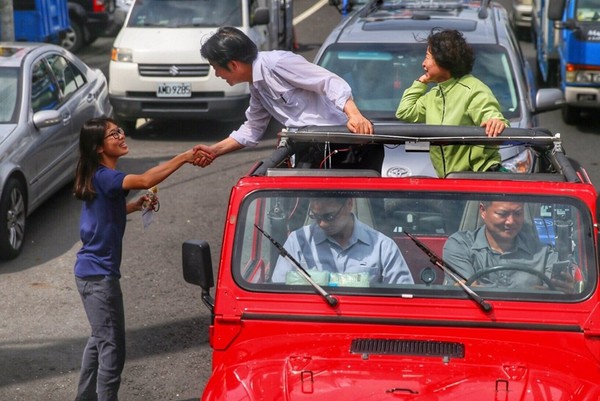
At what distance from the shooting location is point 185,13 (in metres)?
14.5

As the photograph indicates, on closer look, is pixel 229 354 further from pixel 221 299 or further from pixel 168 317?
pixel 168 317

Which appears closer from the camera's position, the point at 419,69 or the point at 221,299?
the point at 221,299

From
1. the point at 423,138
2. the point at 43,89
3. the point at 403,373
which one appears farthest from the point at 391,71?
the point at 403,373

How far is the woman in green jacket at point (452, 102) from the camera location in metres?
5.55

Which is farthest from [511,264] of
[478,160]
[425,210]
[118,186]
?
[118,186]

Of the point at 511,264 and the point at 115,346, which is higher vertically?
the point at 511,264

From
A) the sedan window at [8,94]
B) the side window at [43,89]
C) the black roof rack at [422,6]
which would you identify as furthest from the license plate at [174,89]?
the sedan window at [8,94]

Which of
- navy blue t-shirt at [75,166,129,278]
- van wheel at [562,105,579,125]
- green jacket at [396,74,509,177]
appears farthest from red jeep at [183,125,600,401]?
van wheel at [562,105,579,125]

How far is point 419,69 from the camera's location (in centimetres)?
914

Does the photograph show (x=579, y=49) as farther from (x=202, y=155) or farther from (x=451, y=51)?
(x=202, y=155)

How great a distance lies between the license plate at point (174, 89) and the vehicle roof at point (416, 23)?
11.0ft

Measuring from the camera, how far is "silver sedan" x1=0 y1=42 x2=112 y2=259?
30.6 ft

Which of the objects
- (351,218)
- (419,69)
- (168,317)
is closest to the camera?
(351,218)

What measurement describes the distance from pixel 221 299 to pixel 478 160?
5.59 ft
